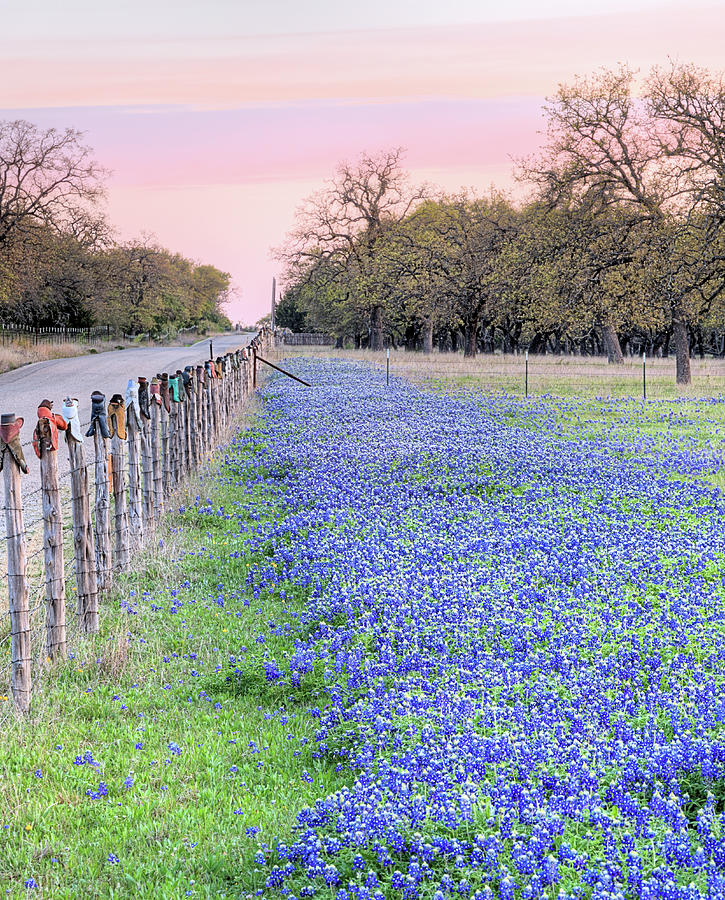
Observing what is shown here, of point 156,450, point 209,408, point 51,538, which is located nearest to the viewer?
point 51,538

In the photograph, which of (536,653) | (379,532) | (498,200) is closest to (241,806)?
(536,653)

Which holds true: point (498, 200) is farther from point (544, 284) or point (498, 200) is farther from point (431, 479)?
point (431, 479)

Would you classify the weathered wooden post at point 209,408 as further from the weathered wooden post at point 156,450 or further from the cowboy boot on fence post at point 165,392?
the weathered wooden post at point 156,450

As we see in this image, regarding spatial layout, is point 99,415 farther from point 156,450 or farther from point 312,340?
point 312,340

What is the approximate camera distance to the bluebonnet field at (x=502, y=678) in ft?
12.6

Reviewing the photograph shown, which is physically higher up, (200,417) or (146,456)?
(200,417)

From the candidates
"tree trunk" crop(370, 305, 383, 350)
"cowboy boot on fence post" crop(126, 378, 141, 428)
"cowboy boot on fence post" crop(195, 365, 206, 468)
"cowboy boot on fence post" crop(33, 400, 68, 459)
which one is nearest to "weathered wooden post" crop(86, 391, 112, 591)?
"cowboy boot on fence post" crop(126, 378, 141, 428)

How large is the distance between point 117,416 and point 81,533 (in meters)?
1.86

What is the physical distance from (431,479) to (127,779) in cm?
872

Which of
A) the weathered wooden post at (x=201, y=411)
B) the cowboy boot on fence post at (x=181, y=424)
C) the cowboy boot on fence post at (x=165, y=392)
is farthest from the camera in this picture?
the weathered wooden post at (x=201, y=411)

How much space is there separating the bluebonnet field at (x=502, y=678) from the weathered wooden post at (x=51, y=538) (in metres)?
1.45

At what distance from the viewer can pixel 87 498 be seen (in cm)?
738

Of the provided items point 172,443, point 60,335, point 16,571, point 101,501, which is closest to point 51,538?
point 16,571

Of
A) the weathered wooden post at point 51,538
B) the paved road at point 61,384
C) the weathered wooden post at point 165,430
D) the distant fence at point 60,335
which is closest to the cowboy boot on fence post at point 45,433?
the weathered wooden post at point 51,538
